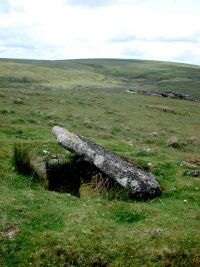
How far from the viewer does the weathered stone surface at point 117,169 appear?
17938 millimetres

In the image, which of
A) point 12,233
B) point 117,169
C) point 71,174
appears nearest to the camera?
point 12,233

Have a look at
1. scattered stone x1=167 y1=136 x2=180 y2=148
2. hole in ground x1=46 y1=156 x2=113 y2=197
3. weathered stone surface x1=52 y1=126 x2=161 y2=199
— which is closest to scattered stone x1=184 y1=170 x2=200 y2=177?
weathered stone surface x1=52 y1=126 x2=161 y2=199

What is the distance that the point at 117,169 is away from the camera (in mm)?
18703

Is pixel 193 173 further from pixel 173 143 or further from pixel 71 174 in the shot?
pixel 173 143

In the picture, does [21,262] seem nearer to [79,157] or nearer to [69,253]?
[69,253]

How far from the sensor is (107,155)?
19609 millimetres

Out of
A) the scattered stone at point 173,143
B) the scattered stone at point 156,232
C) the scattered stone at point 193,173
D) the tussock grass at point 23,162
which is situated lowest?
the scattered stone at point 173,143

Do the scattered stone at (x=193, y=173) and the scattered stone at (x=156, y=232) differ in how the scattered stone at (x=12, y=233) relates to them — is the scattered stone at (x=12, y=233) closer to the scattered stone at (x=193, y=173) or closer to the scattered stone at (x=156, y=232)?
the scattered stone at (x=156, y=232)

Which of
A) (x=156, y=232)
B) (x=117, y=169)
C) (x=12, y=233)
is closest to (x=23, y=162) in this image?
(x=117, y=169)

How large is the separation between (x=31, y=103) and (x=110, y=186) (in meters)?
34.0

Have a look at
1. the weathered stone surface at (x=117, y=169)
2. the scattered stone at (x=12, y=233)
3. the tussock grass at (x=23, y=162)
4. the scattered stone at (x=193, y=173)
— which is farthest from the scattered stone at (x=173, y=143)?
the scattered stone at (x=12, y=233)

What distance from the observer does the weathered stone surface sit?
1794 centimetres

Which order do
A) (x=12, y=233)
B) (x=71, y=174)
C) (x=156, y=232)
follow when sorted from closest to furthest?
1. (x=12, y=233)
2. (x=156, y=232)
3. (x=71, y=174)

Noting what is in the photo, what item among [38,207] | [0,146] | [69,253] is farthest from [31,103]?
[69,253]
